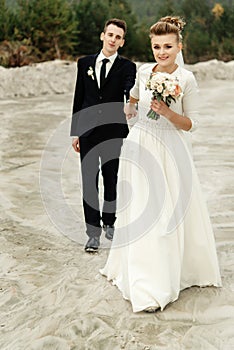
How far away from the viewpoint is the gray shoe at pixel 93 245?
16.1 ft

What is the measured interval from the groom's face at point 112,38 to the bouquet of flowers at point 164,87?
98cm

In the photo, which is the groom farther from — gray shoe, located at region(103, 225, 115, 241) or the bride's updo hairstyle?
the bride's updo hairstyle

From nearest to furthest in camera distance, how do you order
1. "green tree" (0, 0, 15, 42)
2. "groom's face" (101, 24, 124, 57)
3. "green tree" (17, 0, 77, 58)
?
"groom's face" (101, 24, 124, 57) < "green tree" (0, 0, 15, 42) < "green tree" (17, 0, 77, 58)

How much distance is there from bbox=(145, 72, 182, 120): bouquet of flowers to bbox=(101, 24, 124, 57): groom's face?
3.23 ft

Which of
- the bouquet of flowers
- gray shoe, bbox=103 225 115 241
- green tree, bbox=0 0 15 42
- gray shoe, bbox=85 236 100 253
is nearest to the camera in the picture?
the bouquet of flowers

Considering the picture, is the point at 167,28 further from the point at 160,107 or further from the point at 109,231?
the point at 109,231

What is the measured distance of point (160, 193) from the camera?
A: 376 cm

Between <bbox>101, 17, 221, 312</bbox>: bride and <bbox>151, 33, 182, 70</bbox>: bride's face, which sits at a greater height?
<bbox>151, 33, 182, 70</bbox>: bride's face

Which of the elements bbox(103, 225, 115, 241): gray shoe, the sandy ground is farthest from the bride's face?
bbox(103, 225, 115, 241): gray shoe

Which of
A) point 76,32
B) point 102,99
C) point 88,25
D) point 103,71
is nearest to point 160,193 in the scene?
point 102,99

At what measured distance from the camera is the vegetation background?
18.8 metres

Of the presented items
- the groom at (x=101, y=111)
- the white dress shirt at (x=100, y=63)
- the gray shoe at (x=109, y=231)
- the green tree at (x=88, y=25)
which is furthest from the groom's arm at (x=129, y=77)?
the green tree at (x=88, y=25)

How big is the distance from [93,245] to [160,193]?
4.31ft

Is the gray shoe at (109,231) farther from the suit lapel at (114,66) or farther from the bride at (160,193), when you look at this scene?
the suit lapel at (114,66)
